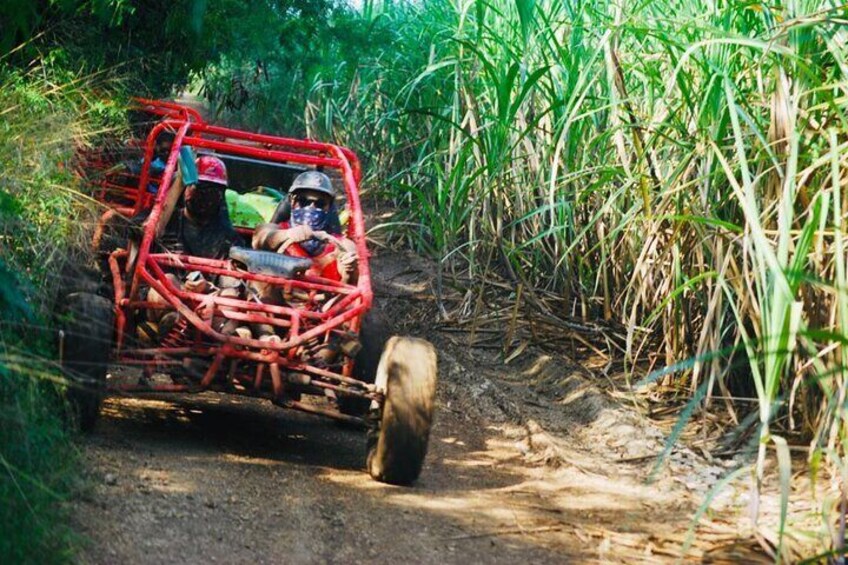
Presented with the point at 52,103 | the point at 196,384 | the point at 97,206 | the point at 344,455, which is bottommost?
the point at 344,455

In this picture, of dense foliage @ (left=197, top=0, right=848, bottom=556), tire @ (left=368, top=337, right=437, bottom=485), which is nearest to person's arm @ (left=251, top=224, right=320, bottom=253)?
dense foliage @ (left=197, top=0, right=848, bottom=556)

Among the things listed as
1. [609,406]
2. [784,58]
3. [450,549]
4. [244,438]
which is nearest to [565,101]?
[609,406]

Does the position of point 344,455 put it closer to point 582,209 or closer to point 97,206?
point 97,206

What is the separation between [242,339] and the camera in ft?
20.4

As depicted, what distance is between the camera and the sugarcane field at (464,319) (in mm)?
4922

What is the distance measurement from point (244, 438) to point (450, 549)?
209cm

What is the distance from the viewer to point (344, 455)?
272 inches

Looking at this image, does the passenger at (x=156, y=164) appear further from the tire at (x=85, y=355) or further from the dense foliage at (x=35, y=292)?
the tire at (x=85, y=355)

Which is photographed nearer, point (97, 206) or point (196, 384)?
point (196, 384)

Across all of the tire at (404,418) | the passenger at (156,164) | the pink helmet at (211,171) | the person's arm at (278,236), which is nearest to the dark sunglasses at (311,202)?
the person's arm at (278,236)

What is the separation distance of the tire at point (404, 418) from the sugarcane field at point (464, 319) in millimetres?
13

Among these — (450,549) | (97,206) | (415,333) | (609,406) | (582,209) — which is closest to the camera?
(450,549)

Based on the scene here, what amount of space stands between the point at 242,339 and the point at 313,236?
4.15 feet

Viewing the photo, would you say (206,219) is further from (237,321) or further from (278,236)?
(237,321)
